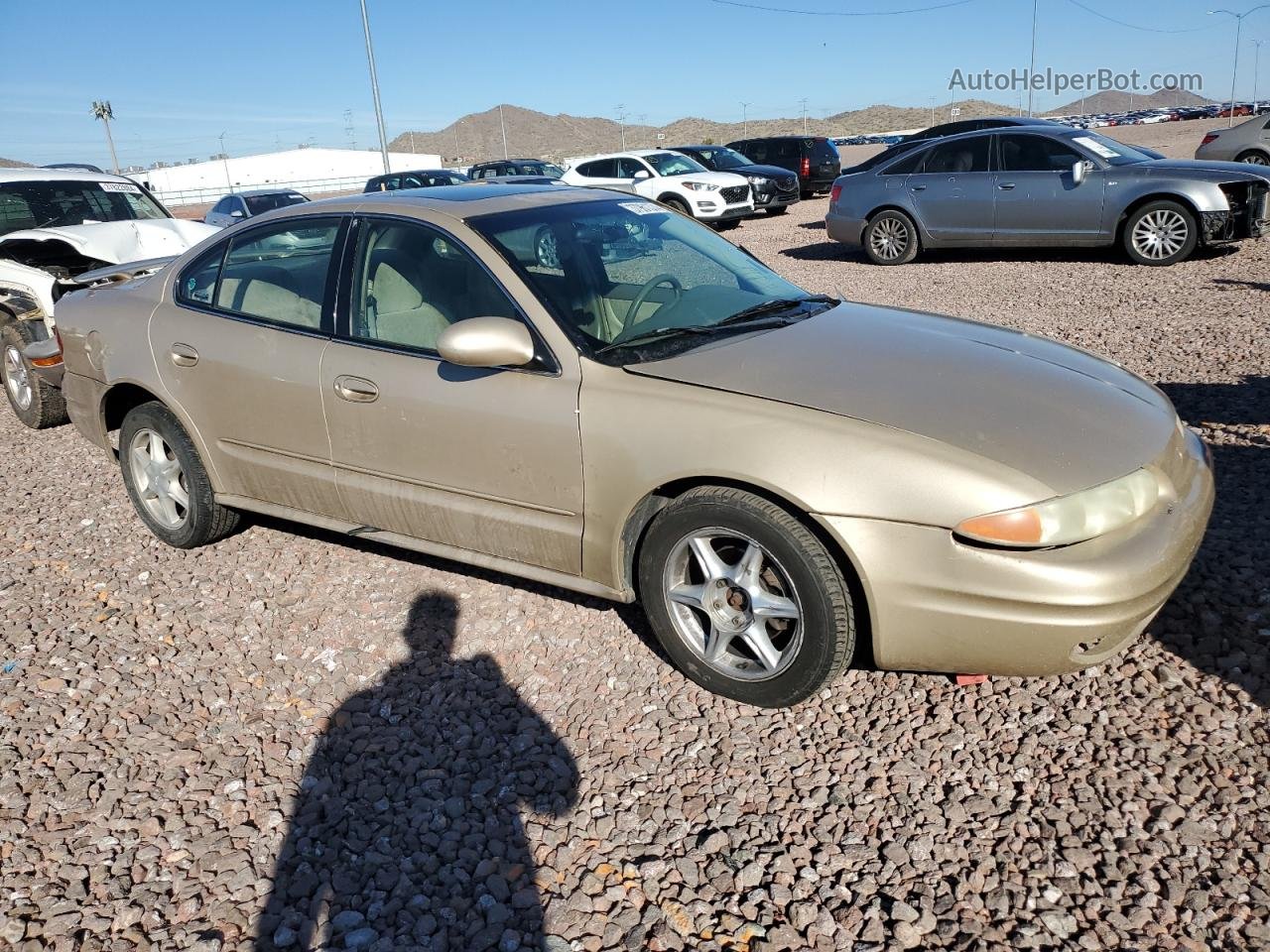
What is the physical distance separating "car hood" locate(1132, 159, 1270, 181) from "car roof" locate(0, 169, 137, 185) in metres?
10.5

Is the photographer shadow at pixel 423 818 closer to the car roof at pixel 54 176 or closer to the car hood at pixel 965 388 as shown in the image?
the car hood at pixel 965 388

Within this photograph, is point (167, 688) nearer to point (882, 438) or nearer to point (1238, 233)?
point (882, 438)

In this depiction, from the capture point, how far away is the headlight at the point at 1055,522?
266cm

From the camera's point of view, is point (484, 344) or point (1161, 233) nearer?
point (484, 344)

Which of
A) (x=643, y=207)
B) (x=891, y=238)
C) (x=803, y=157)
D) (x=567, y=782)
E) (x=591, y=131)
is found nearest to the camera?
(x=567, y=782)

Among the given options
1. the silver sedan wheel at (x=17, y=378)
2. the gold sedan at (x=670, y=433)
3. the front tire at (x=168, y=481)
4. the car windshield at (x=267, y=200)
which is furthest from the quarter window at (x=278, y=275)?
the car windshield at (x=267, y=200)

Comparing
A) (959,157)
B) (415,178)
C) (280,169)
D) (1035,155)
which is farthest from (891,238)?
(280,169)

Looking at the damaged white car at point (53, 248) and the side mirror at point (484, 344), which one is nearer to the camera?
the side mirror at point (484, 344)

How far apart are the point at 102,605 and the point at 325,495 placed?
1227mm

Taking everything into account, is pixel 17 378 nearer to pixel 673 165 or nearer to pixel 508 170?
pixel 673 165

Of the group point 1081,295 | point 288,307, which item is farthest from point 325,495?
point 1081,295

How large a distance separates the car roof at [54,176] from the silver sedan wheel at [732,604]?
7.96 meters

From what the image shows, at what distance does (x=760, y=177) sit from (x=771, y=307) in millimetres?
16717

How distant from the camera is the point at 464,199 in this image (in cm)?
398
